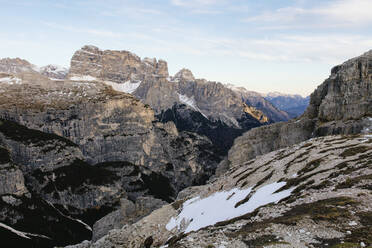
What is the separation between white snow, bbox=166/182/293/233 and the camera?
32938mm

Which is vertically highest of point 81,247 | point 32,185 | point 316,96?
point 316,96

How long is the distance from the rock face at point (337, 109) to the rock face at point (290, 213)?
2920 centimetres

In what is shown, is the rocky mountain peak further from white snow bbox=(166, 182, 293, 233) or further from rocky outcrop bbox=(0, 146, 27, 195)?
rocky outcrop bbox=(0, 146, 27, 195)

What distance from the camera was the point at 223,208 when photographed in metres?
40.0

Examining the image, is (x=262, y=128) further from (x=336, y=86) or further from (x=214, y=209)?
(x=214, y=209)

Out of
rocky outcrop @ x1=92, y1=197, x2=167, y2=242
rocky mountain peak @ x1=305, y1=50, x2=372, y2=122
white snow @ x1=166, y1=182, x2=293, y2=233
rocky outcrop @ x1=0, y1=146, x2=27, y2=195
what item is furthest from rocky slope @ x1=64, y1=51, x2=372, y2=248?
rocky outcrop @ x1=0, y1=146, x2=27, y2=195

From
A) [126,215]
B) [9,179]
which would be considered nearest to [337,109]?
[126,215]

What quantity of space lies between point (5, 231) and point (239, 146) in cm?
13179

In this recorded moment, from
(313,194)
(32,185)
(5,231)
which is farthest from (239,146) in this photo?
(32,185)

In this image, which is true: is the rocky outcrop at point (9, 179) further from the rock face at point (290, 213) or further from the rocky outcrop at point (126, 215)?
the rock face at point (290, 213)

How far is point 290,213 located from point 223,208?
57.8 feet

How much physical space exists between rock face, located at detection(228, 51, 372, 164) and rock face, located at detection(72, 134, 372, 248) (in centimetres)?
2920

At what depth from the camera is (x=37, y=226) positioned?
154 metres

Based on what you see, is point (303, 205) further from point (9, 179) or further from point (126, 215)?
point (9, 179)
